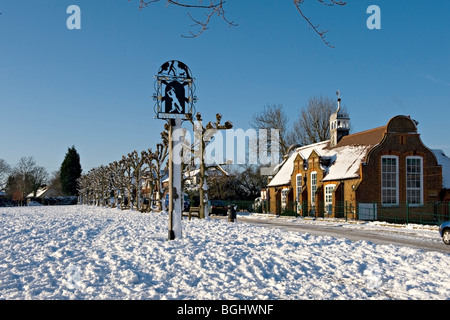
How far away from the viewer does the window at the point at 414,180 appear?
110ft

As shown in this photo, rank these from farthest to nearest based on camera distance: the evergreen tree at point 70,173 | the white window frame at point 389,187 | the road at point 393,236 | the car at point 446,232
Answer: the evergreen tree at point 70,173, the white window frame at point 389,187, the car at point 446,232, the road at point 393,236

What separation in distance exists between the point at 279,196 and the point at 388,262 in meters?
36.1

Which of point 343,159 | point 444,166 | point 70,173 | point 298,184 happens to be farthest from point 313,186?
point 70,173

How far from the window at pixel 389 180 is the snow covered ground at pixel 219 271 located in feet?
72.0

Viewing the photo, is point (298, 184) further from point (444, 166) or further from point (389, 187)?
point (444, 166)

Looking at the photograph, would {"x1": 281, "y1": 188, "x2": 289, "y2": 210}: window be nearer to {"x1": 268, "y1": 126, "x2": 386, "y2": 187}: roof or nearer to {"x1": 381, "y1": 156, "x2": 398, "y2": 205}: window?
{"x1": 268, "y1": 126, "x2": 386, "y2": 187}: roof

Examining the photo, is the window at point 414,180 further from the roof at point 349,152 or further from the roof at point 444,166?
the roof at point 349,152

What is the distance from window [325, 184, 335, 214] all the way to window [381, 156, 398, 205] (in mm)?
4042

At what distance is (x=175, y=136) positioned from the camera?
13789 millimetres

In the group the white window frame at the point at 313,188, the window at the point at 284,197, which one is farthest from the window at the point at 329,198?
the window at the point at 284,197

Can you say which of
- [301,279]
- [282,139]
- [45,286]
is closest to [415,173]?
[282,139]

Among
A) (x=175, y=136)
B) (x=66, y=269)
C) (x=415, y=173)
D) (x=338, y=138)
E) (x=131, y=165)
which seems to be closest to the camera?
(x=66, y=269)

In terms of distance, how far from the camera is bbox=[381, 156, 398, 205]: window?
32.9 m
